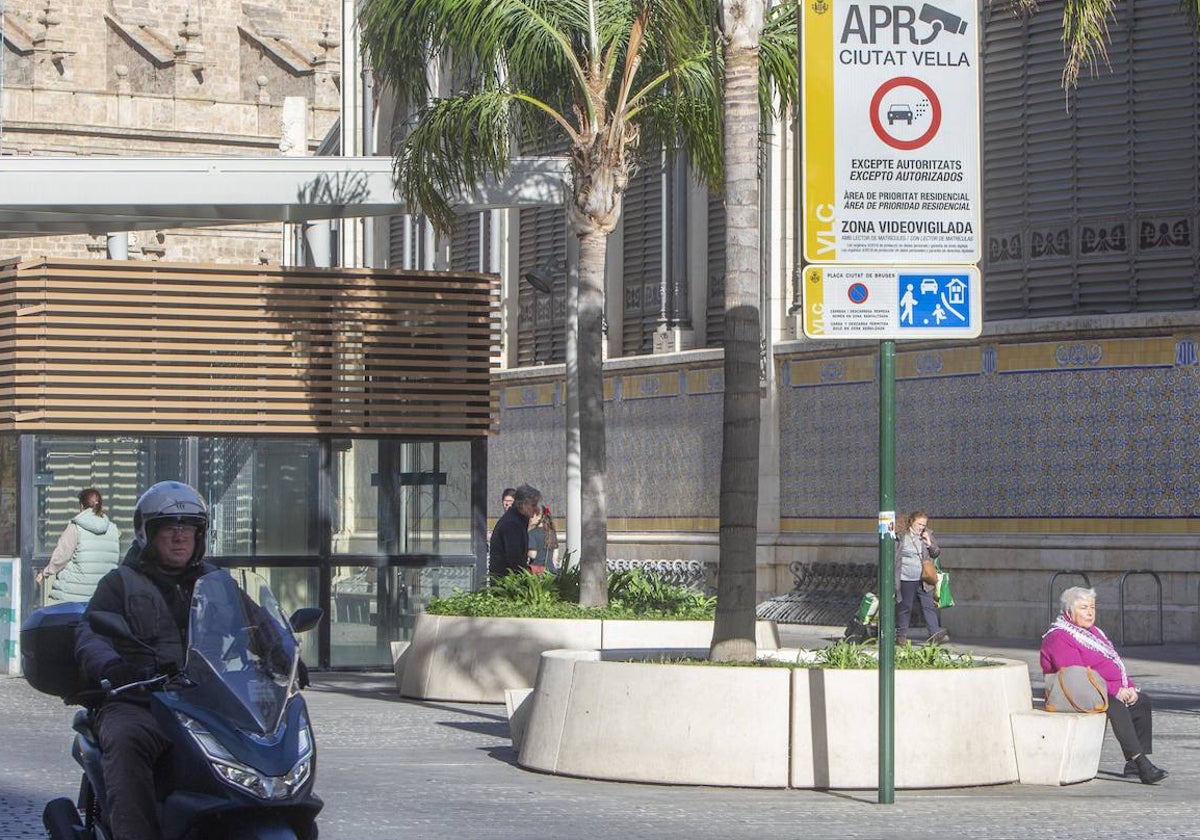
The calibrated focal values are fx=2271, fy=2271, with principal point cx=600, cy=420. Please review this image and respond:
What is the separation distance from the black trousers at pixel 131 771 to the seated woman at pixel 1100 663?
277 inches

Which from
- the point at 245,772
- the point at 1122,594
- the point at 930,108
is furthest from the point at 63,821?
the point at 1122,594

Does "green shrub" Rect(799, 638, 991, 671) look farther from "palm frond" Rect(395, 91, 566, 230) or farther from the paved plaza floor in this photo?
"palm frond" Rect(395, 91, 566, 230)

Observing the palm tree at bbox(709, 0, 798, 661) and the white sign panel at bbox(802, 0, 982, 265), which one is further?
the palm tree at bbox(709, 0, 798, 661)

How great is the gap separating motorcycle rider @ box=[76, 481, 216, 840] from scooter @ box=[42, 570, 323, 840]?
5cm

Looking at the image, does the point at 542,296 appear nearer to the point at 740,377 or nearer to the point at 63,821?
the point at 740,377

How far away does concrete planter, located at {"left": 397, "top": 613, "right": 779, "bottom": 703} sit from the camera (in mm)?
15961

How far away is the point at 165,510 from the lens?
723cm

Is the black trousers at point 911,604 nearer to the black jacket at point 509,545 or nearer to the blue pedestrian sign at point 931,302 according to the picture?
the black jacket at point 509,545

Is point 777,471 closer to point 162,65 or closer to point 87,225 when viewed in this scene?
point 87,225

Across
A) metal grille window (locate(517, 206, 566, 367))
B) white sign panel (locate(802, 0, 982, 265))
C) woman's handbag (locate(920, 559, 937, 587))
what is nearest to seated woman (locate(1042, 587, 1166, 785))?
white sign panel (locate(802, 0, 982, 265))

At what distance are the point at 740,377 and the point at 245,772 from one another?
6.75 metres

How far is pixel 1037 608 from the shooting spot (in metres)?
24.6

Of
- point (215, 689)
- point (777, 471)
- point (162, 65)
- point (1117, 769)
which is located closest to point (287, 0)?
point (162, 65)

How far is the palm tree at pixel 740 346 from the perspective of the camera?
12.8m
